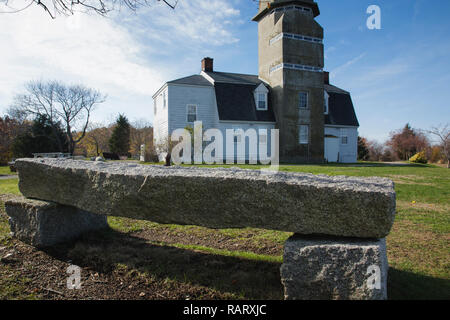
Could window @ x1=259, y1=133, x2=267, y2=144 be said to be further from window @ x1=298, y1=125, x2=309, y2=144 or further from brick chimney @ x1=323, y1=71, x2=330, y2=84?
brick chimney @ x1=323, y1=71, x2=330, y2=84

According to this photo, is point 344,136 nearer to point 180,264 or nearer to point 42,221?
point 180,264

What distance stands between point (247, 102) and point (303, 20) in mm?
6563

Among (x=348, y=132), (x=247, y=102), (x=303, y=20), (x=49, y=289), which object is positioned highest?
(x=303, y=20)

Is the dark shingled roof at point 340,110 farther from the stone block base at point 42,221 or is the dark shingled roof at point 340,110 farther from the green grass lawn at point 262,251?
the stone block base at point 42,221

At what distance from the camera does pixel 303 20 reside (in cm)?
1947

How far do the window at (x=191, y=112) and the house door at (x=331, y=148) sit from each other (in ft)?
34.1

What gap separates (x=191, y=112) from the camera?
20.4 meters

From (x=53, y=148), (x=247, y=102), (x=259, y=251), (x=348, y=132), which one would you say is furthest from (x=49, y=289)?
(x=53, y=148)

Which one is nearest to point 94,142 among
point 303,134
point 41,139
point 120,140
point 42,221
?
point 120,140

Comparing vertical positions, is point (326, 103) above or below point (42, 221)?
above

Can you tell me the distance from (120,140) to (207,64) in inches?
855

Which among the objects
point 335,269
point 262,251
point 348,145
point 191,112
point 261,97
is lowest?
point 262,251

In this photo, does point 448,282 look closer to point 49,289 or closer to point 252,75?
point 49,289

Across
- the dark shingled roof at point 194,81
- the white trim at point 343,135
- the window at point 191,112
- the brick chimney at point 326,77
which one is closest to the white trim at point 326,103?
the white trim at point 343,135
